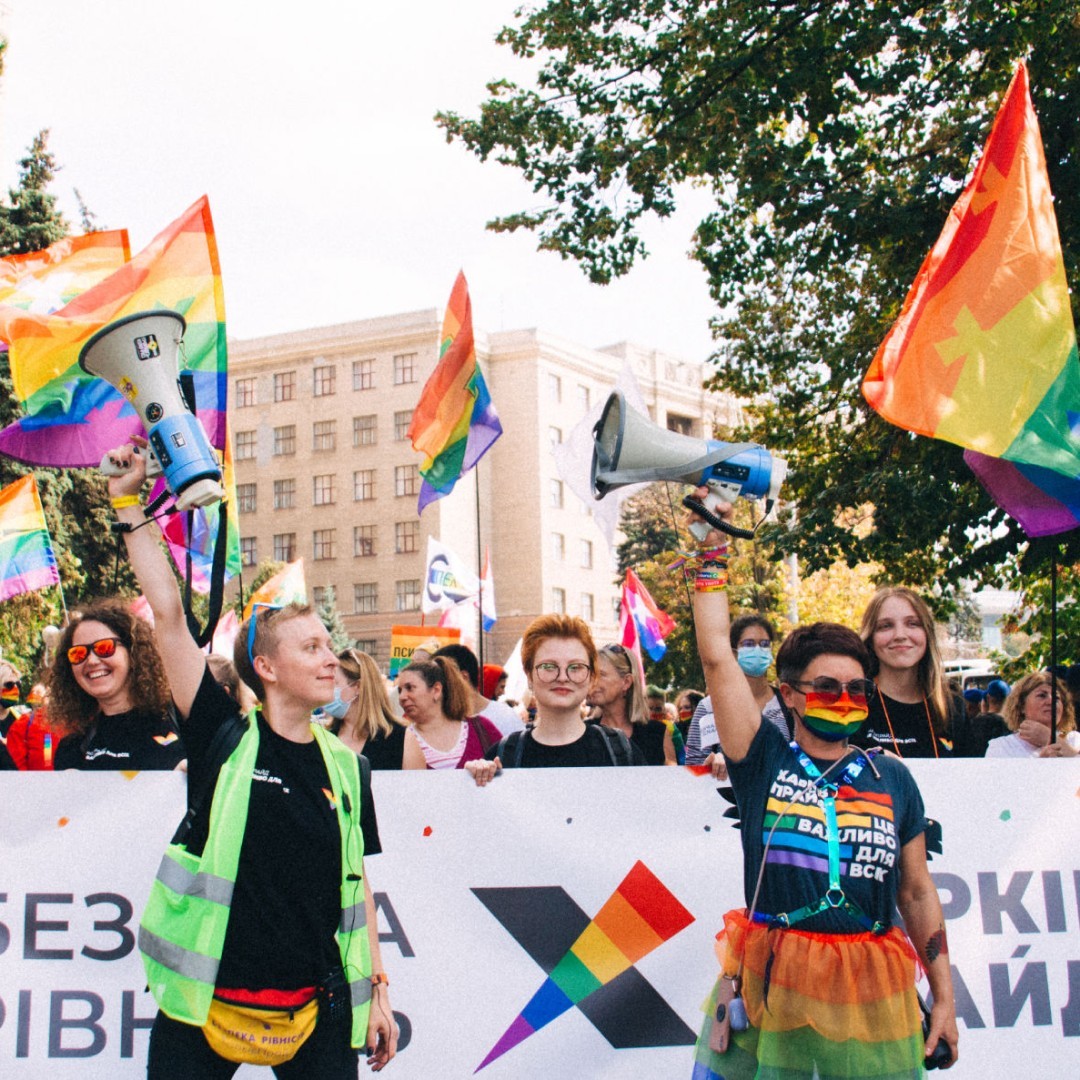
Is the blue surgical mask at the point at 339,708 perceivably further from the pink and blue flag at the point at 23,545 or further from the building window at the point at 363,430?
the building window at the point at 363,430

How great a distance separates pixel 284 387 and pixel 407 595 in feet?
Answer: 40.7

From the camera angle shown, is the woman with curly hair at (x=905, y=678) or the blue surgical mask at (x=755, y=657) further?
the blue surgical mask at (x=755, y=657)

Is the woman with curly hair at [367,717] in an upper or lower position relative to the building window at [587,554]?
lower

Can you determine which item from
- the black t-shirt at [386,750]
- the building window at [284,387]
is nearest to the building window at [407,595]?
the building window at [284,387]

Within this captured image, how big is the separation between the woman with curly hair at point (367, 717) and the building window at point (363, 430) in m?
60.0

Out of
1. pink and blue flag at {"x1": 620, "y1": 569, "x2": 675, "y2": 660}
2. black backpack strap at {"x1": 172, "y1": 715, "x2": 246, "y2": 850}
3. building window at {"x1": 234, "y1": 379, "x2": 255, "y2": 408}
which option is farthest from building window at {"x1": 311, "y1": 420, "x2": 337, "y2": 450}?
black backpack strap at {"x1": 172, "y1": 715, "x2": 246, "y2": 850}

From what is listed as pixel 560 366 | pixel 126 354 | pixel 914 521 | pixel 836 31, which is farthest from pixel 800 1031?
pixel 560 366

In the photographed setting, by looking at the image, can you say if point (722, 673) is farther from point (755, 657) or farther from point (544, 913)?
point (755, 657)

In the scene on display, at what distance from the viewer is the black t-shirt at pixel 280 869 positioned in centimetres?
329

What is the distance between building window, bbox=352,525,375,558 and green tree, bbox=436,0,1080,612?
52.9 meters

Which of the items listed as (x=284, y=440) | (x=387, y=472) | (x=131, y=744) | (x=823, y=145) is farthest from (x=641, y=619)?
(x=284, y=440)

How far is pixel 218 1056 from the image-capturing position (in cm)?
329

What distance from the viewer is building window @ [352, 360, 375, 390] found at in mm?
66188

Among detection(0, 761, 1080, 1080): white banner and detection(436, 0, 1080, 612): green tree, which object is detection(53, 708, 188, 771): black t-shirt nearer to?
detection(0, 761, 1080, 1080): white banner
